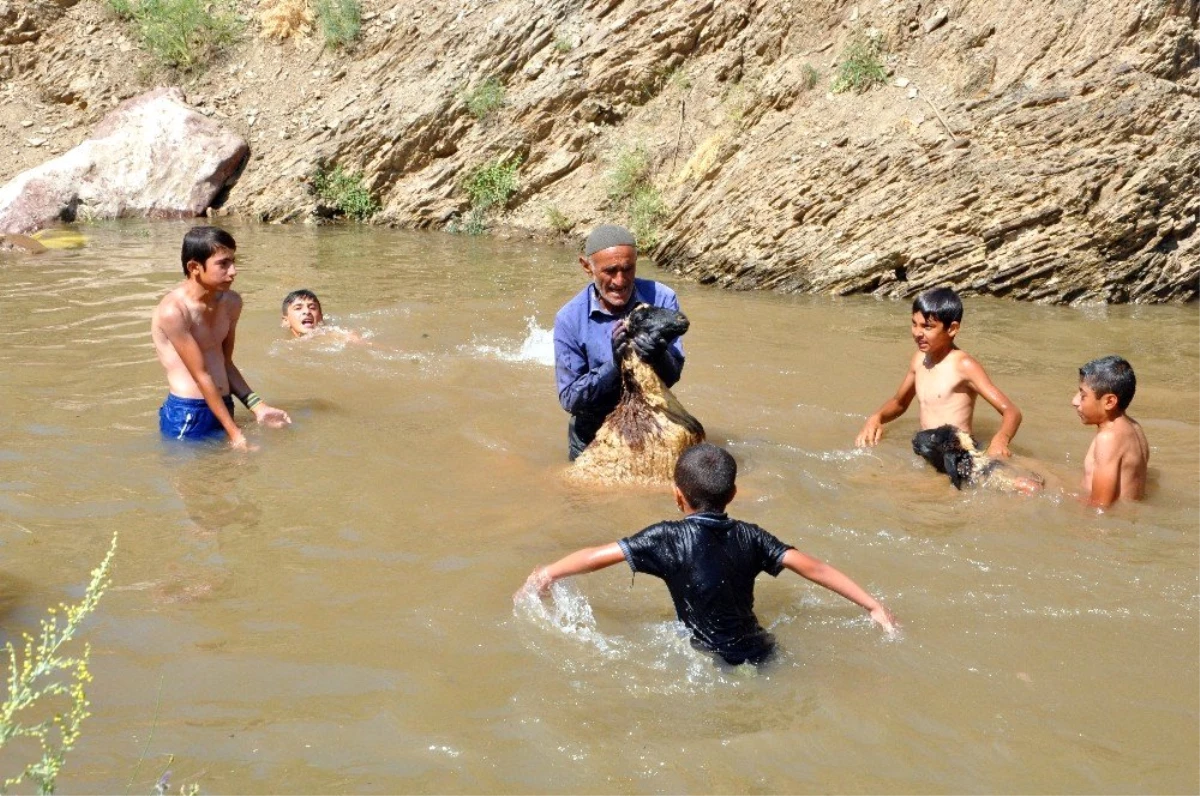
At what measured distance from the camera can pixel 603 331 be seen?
189 inches

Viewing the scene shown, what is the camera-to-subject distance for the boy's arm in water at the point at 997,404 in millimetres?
5195

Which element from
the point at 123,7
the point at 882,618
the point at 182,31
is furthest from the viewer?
the point at 123,7

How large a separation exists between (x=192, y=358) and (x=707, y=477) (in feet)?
10.4

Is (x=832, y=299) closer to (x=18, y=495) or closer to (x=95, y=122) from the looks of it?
(x=18, y=495)

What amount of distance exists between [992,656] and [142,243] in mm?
11231

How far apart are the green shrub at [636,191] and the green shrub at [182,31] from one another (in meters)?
7.93

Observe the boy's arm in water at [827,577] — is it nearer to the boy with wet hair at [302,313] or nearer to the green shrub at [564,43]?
the boy with wet hair at [302,313]

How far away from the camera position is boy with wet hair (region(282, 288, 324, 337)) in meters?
8.00

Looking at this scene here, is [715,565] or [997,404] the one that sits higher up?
[997,404]

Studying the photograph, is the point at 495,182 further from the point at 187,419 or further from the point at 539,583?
the point at 539,583

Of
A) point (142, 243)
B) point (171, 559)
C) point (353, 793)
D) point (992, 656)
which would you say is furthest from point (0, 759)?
point (142, 243)

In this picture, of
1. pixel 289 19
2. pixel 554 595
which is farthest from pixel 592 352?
pixel 289 19

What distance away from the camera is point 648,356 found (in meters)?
4.63

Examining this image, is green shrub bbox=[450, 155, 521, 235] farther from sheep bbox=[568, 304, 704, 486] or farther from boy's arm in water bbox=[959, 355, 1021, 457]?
sheep bbox=[568, 304, 704, 486]
